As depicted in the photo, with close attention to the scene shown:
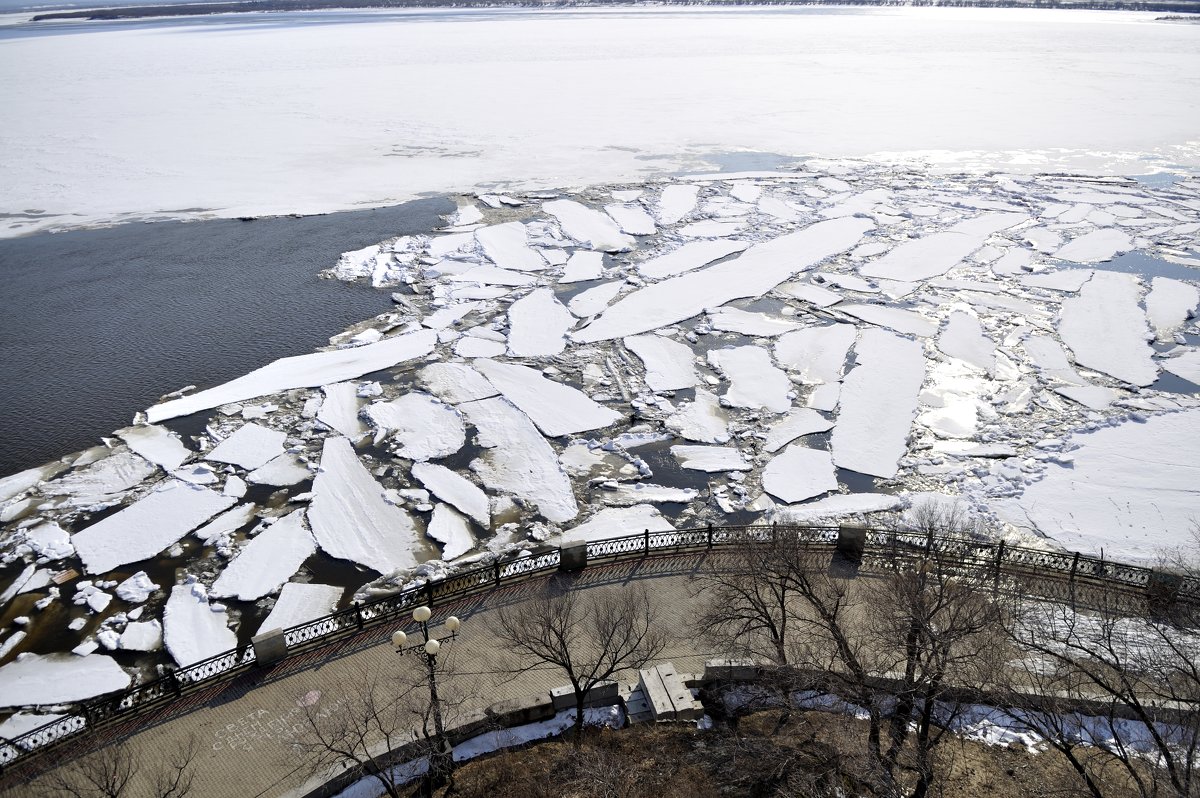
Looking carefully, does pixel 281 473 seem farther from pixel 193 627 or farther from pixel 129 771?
pixel 129 771

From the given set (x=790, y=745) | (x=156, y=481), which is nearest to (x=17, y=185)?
(x=156, y=481)

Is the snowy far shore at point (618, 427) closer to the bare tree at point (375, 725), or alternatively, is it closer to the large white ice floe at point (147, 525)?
the large white ice floe at point (147, 525)

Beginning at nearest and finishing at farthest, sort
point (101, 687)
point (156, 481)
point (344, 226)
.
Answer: point (101, 687) → point (156, 481) → point (344, 226)

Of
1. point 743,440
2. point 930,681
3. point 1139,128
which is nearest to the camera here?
point 930,681

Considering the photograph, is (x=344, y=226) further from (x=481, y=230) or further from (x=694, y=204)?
(x=694, y=204)

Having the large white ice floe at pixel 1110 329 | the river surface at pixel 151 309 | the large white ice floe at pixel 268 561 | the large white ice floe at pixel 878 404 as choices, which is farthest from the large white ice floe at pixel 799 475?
the river surface at pixel 151 309

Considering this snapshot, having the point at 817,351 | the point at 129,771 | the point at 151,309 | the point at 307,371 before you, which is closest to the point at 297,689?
the point at 129,771
